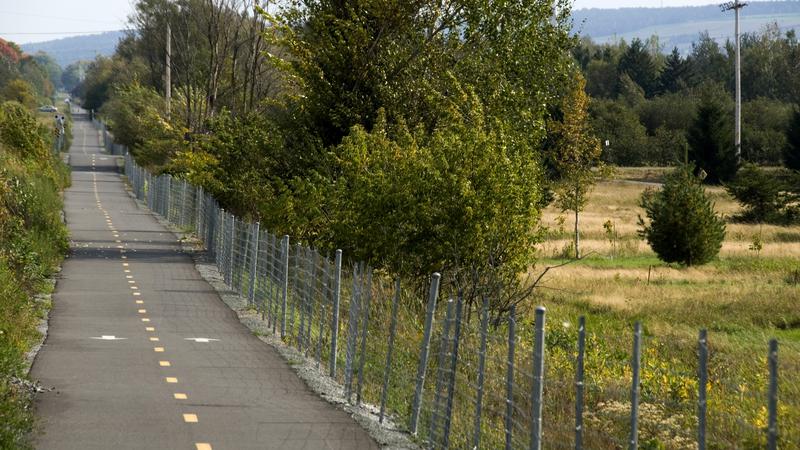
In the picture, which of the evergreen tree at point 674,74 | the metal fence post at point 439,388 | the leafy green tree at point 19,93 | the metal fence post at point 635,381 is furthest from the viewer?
the leafy green tree at point 19,93

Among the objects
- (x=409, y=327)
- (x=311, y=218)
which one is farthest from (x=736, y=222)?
(x=409, y=327)

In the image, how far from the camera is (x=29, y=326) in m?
22.3

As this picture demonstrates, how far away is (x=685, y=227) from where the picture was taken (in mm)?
48344

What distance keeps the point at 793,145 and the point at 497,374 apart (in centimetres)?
7153

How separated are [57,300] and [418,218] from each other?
800 cm

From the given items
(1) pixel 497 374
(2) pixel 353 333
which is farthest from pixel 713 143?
(1) pixel 497 374

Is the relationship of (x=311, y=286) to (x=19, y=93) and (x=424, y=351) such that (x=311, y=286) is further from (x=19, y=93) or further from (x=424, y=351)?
(x=19, y=93)

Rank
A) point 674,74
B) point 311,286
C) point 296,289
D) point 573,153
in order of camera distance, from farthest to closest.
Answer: point 674,74, point 573,153, point 296,289, point 311,286

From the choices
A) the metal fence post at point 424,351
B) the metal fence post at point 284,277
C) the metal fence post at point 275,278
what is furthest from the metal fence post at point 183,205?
the metal fence post at point 424,351

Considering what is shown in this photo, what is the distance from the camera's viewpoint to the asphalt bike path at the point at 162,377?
46.7 ft

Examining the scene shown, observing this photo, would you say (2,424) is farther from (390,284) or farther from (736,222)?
(736,222)

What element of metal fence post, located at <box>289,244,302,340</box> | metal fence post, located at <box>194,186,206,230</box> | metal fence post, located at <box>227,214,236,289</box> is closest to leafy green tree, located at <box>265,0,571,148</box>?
metal fence post, located at <box>227,214,236,289</box>

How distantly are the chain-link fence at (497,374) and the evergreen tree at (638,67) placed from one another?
383 ft

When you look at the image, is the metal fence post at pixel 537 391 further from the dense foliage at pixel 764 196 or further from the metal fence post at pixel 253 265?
the dense foliage at pixel 764 196
